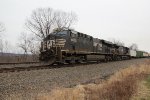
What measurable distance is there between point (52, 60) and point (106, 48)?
1718 centimetres

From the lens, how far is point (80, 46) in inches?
1019

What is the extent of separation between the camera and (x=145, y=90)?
1295cm

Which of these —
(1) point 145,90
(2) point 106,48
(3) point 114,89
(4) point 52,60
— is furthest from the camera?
(2) point 106,48

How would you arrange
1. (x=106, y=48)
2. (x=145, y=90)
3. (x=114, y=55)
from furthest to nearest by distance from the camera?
1. (x=114, y=55)
2. (x=106, y=48)
3. (x=145, y=90)

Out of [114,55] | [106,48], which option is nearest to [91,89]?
[106,48]

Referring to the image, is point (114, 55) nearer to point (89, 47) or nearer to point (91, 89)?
point (89, 47)

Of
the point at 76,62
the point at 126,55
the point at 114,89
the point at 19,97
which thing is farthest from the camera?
the point at 126,55

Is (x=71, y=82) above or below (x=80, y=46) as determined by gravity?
below

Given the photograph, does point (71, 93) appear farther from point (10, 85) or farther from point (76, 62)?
point (76, 62)

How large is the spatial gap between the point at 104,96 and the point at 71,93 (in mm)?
1220

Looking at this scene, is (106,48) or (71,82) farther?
(106,48)

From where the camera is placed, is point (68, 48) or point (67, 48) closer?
point (67, 48)

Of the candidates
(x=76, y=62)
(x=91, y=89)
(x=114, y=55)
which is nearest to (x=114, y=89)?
(x=91, y=89)

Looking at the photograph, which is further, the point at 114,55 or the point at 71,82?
the point at 114,55
